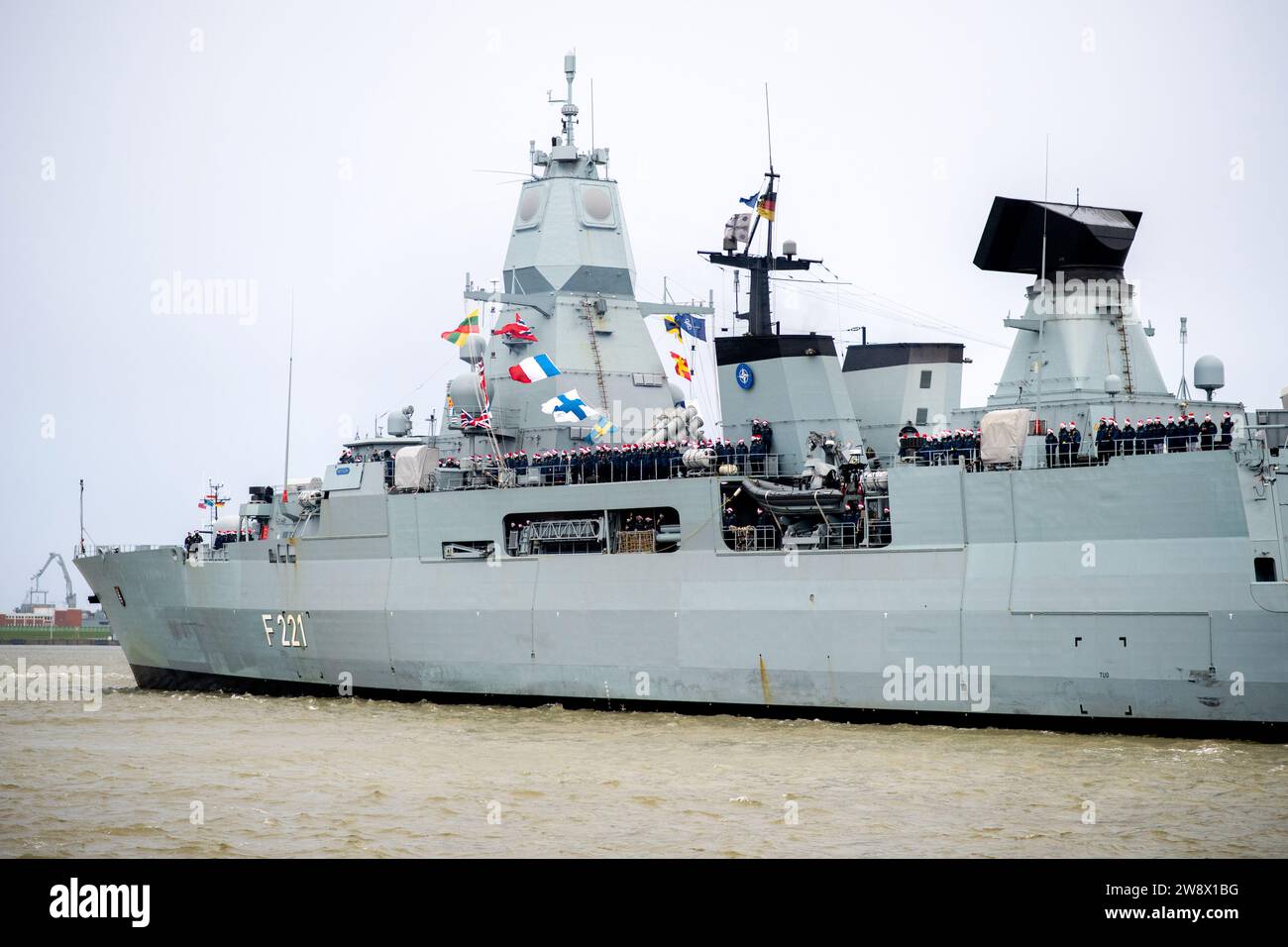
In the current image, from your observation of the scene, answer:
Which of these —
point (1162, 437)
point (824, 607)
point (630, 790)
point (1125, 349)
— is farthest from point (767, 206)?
point (630, 790)

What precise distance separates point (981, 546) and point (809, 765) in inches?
208

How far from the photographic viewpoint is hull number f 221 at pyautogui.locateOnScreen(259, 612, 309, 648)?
99.4ft

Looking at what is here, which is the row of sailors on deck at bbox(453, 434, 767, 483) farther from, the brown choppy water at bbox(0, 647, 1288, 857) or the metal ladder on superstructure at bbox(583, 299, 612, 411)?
the brown choppy water at bbox(0, 647, 1288, 857)

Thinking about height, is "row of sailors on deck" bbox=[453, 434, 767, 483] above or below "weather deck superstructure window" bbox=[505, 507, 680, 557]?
above

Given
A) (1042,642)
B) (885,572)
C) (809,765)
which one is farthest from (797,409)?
(809,765)

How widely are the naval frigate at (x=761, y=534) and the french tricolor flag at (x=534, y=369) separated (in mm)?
87

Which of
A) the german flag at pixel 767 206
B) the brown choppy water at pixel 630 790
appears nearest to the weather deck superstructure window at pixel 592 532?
the brown choppy water at pixel 630 790

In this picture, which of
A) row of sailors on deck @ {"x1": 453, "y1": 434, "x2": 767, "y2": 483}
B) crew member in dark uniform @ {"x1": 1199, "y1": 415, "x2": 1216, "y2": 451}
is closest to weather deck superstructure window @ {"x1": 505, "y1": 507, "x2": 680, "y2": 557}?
row of sailors on deck @ {"x1": 453, "y1": 434, "x2": 767, "y2": 483}

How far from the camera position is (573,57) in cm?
3228

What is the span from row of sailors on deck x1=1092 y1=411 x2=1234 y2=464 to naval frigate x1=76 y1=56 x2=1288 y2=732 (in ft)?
0.24

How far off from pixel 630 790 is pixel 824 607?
284 inches

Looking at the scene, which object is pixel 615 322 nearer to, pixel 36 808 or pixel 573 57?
pixel 573 57

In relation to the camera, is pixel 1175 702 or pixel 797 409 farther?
pixel 797 409

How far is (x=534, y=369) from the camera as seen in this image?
28.2 metres
